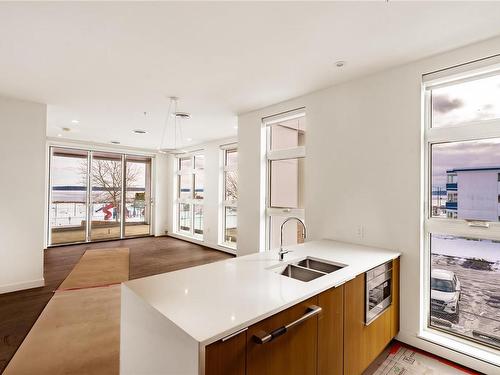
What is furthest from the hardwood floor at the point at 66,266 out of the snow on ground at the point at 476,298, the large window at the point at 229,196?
the snow on ground at the point at 476,298

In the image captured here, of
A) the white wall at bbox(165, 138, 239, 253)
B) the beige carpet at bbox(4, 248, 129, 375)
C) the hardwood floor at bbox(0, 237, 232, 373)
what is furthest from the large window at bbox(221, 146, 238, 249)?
the beige carpet at bbox(4, 248, 129, 375)

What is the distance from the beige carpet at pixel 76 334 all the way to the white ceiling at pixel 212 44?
2.76 metres

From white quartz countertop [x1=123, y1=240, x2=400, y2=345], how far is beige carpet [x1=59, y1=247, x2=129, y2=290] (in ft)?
10.5

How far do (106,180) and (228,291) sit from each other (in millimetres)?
7336

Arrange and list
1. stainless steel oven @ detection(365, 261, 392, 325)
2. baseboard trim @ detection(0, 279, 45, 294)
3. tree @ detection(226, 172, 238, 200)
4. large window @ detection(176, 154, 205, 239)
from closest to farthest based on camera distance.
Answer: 1. stainless steel oven @ detection(365, 261, 392, 325)
2. baseboard trim @ detection(0, 279, 45, 294)
3. tree @ detection(226, 172, 238, 200)
4. large window @ detection(176, 154, 205, 239)

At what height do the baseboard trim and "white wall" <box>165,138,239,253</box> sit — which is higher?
"white wall" <box>165,138,239,253</box>

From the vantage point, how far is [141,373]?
54.4 inches

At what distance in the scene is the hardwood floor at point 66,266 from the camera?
272cm

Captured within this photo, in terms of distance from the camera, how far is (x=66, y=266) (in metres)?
5.02

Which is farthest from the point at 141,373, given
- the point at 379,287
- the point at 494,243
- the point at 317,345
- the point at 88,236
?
the point at 88,236

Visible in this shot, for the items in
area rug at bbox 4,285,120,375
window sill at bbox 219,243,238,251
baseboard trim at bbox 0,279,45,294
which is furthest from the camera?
window sill at bbox 219,243,238,251

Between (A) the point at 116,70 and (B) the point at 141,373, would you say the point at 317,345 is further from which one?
(A) the point at 116,70

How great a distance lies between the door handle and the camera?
117 centimetres

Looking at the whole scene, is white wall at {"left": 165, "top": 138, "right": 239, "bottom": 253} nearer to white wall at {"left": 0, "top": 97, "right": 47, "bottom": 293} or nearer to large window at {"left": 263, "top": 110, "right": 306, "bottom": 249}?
large window at {"left": 263, "top": 110, "right": 306, "bottom": 249}
